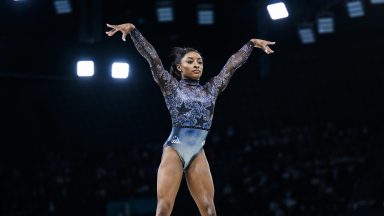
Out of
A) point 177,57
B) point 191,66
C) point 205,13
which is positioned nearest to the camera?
point 191,66

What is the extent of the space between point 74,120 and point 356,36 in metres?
8.42

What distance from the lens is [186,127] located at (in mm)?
5504

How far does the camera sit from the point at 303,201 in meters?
13.2

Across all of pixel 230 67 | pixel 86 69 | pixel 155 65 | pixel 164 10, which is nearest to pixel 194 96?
pixel 155 65

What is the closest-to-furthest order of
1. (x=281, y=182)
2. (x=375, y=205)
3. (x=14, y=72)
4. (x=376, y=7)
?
(x=375, y=205)
(x=281, y=182)
(x=376, y=7)
(x=14, y=72)

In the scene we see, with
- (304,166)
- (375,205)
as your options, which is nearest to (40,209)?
(304,166)

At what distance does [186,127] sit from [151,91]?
13.4 meters

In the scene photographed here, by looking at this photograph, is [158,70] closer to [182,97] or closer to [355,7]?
[182,97]

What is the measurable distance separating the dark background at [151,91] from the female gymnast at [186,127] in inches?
365

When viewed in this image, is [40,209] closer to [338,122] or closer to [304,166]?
[304,166]

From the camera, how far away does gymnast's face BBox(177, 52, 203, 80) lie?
573 centimetres

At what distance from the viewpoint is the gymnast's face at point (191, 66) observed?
5.73 meters

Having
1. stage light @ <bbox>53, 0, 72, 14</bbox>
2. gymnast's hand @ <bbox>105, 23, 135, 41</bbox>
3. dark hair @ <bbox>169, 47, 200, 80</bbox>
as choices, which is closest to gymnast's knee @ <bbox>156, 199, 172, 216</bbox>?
dark hair @ <bbox>169, 47, 200, 80</bbox>

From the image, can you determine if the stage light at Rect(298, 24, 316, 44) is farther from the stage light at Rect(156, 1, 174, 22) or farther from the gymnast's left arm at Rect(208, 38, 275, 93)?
the gymnast's left arm at Rect(208, 38, 275, 93)
